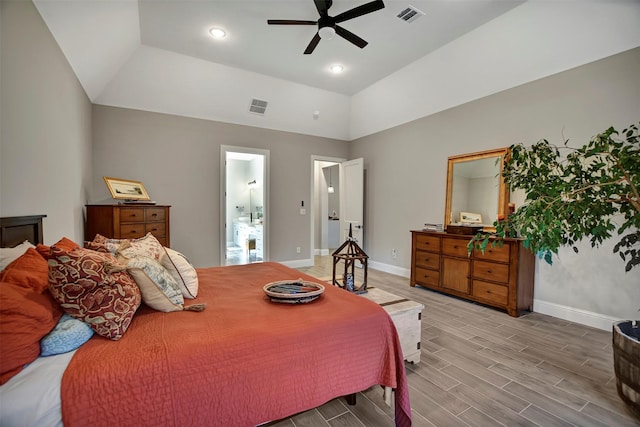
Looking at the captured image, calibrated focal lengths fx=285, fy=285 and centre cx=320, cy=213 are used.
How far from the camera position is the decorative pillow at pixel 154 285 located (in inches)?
57.7

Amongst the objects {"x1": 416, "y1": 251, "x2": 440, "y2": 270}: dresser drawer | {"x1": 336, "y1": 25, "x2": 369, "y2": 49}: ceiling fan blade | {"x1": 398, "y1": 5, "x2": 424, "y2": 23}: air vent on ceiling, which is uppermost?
{"x1": 398, "y1": 5, "x2": 424, "y2": 23}: air vent on ceiling

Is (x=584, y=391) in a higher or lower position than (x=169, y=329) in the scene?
lower

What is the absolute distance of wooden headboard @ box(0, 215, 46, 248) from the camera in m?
1.59

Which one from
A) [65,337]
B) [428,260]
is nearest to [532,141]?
[428,260]

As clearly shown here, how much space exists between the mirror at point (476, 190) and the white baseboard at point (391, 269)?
116cm

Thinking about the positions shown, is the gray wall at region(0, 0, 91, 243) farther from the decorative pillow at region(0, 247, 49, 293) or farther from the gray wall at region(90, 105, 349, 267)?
the gray wall at region(90, 105, 349, 267)

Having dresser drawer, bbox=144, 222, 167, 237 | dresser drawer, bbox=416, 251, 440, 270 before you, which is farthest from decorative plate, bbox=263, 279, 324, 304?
dresser drawer, bbox=416, 251, 440, 270

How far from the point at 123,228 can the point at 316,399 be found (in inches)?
127

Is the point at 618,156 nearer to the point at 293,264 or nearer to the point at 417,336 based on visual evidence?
the point at 417,336

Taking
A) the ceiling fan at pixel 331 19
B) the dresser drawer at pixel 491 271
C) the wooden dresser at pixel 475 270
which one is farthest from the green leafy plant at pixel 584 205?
the ceiling fan at pixel 331 19

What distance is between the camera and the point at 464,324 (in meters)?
3.00

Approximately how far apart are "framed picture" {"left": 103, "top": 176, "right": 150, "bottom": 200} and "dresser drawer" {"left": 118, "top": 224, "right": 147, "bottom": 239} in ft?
1.35

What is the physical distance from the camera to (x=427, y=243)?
4180 millimetres

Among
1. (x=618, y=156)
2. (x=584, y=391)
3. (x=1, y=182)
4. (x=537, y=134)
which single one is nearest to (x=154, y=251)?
(x=1, y=182)
